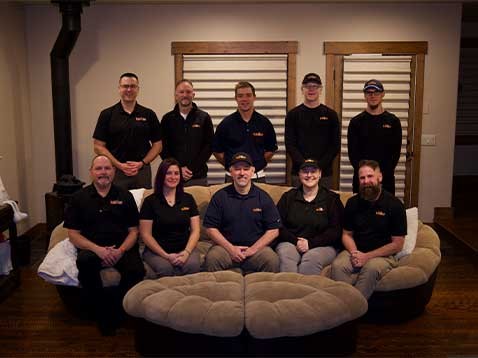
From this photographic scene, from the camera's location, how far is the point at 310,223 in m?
4.32

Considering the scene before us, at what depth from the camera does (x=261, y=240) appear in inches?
167

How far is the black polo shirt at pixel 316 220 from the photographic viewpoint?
4.29m

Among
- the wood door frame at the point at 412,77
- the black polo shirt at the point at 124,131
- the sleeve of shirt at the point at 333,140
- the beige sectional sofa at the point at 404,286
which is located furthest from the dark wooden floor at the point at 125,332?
the wood door frame at the point at 412,77

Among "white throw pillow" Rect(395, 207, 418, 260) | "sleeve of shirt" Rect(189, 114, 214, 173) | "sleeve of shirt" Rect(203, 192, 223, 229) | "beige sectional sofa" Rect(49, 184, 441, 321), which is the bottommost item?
"beige sectional sofa" Rect(49, 184, 441, 321)

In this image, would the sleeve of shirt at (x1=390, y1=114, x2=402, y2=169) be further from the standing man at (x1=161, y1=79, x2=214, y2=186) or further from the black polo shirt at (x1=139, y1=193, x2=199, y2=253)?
the black polo shirt at (x1=139, y1=193, x2=199, y2=253)

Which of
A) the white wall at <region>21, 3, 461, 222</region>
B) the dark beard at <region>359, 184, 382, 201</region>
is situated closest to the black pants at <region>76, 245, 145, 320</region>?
the dark beard at <region>359, 184, 382, 201</region>

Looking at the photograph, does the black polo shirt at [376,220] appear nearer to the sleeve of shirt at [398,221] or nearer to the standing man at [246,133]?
the sleeve of shirt at [398,221]

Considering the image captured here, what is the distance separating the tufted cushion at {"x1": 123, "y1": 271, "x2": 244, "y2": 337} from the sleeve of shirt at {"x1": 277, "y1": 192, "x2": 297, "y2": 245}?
0.65 meters

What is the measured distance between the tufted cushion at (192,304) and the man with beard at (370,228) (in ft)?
2.59

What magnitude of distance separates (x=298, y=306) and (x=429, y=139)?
12.8 feet

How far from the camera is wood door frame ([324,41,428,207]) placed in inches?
253

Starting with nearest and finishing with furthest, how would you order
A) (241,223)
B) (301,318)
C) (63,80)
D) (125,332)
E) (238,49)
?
(301,318)
(125,332)
(241,223)
(63,80)
(238,49)

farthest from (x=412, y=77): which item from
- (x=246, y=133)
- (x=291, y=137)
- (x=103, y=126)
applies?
(x=103, y=126)

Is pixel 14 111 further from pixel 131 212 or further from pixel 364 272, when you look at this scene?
pixel 364 272
